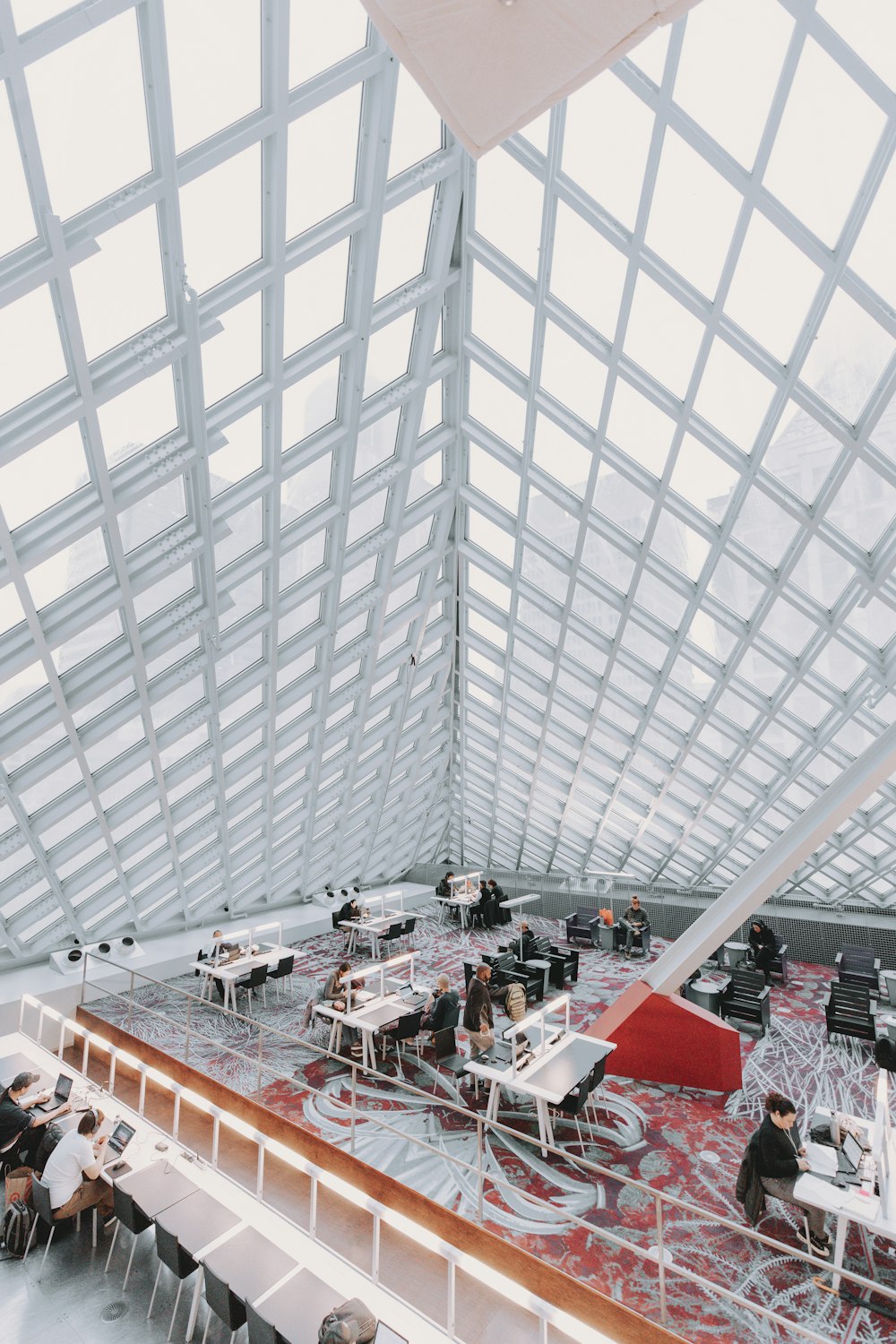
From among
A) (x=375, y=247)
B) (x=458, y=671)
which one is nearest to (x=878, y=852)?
(x=458, y=671)

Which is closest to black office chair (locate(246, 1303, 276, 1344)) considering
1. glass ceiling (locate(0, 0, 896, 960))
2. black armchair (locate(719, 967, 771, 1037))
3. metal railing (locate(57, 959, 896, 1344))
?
metal railing (locate(57, 959, 896, 1344))

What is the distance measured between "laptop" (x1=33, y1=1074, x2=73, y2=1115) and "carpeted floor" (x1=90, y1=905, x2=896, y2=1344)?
5.97 ft

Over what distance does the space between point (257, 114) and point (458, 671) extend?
56.1ft

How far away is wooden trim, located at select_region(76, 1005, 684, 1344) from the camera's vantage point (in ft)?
22.2

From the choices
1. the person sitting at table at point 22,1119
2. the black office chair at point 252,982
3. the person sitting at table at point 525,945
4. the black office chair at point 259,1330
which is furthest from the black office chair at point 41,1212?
the person sitting at table at point 525,945

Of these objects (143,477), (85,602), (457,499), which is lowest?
(85,602)

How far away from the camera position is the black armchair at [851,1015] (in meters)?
14.0

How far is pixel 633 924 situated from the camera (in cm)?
2225

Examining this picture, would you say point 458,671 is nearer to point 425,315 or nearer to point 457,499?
point 457,499

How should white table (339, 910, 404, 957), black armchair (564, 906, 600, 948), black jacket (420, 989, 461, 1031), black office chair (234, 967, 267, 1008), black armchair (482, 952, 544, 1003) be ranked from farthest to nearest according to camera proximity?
black armchair (564, 906, 600, 948) < white table (339, 910, 404, 957) < black armchair (482, 952, 544, 1003) < black office chair (234, 967, 267, 1008) < black jacket (420, 989, 461, 1031)

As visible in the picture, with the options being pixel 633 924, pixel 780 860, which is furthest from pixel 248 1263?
pixel 633 924

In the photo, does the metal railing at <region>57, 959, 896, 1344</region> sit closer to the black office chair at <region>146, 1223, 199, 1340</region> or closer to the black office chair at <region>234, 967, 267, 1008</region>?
the black office chair at <region>146, 1223, 199, 1340</region>

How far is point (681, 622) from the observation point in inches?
637

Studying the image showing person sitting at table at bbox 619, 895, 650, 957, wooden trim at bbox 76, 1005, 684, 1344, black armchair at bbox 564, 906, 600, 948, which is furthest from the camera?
black armchair at bbox 564, 906, 600, 948
